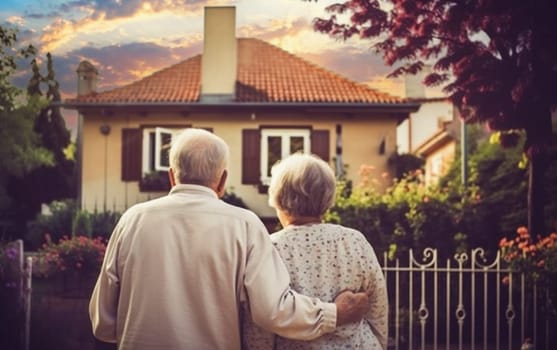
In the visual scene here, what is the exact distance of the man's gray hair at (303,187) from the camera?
93.9 inches

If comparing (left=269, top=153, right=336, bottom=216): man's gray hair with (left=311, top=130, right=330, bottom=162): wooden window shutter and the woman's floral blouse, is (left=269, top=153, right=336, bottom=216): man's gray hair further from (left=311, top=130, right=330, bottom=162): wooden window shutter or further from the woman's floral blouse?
(left=311, top=130, right=330, bottom=162): wooden window shutter

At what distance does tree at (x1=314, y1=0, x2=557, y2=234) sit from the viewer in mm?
5691

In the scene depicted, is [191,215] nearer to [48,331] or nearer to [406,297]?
[48,331]

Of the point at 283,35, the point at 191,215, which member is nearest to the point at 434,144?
the point at 283,35

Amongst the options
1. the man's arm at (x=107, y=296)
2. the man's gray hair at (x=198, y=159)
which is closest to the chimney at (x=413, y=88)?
the man's gray hair at (x=198, y=159)

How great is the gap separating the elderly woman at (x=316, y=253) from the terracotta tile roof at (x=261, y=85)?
31.6 ft

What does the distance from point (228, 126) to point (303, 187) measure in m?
10.0

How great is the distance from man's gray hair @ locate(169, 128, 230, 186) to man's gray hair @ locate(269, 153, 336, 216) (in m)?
0.22

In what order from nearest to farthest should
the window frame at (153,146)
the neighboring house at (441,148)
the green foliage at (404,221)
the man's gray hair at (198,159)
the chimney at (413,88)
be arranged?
the man's gray hair at (198,159) → the green foliage at (404,221) → the window frame at (153,146) → the chimney at (413,88) → the neighboring house at (441,148)

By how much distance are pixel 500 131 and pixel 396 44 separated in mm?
1209

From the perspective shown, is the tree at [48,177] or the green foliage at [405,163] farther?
the tree at [48,177]

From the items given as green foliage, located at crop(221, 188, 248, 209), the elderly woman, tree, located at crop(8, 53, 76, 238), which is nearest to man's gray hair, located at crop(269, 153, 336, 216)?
the elderly woman

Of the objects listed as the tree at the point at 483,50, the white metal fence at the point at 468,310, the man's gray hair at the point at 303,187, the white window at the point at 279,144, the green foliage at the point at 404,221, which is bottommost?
the white metal fence at the point at 468,310

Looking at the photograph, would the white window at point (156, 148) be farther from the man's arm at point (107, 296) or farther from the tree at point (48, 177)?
the man's arm at point (107, 296)
